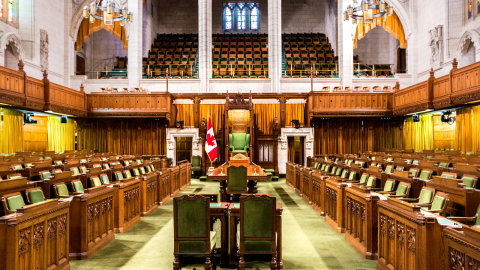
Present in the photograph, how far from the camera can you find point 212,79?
17.6 meters

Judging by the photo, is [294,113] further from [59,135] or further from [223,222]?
[223,222]

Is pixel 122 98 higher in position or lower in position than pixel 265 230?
higher

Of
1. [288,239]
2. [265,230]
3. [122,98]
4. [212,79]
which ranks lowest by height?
[288,239]

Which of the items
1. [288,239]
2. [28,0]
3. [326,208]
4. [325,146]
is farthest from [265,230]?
[28,0]

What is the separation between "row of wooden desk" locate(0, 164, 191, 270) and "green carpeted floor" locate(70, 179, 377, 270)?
0.22m

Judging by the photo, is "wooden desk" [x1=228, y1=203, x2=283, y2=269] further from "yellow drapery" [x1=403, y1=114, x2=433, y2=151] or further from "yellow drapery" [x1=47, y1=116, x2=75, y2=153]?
"yellow drapery" [x1=47, y1=116, x2=75, y2=153]

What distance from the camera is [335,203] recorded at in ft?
18.7

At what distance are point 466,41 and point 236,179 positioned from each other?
14.0m

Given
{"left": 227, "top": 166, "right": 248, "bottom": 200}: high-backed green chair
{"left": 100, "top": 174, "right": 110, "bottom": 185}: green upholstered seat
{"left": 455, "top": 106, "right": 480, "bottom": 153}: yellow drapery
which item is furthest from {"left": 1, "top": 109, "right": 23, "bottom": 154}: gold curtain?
{"left": 455, "top": 106, "right": 480, "bottom": 153}: yellow drapery

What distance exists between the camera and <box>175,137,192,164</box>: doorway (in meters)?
16.0

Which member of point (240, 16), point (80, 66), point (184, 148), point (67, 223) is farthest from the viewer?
point (240, 16)

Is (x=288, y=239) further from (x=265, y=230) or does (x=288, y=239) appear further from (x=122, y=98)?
(x=122, y=98)

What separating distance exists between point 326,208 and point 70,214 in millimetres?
4530

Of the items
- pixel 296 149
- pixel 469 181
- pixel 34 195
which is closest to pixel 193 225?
pixel 34 195
